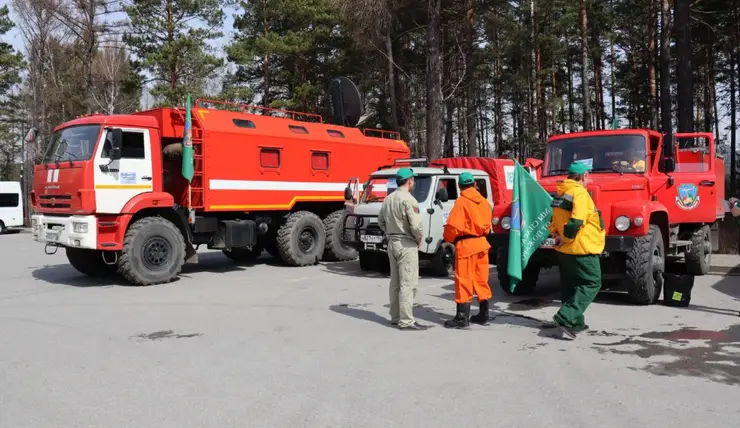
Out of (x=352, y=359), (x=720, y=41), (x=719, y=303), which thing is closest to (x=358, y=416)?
(x=352, y=359)

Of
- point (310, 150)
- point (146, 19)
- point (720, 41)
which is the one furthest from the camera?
point (146, 19)

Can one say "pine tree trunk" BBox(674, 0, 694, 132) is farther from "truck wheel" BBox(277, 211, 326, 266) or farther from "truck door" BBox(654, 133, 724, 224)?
"truck wheel" BBox(277, 211, 326, 266)

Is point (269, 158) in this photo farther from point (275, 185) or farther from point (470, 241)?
point (470, 241)

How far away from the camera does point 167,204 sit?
1148 cm

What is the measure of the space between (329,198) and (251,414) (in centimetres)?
1039

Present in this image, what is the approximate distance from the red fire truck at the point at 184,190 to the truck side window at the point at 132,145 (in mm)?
18

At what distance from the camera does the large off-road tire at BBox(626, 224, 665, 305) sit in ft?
27.3

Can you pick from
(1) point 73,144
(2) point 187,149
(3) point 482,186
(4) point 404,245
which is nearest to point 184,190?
(2) point 187,149

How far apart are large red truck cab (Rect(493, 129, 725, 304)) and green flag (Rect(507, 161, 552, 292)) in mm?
548

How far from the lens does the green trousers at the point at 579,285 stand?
678cm

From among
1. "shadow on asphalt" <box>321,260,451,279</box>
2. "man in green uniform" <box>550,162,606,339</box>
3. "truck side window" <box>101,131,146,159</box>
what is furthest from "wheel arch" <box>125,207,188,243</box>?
"man in green uniform" <box>550,162,606,339</box>

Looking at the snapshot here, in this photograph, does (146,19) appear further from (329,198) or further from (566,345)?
(566,345)

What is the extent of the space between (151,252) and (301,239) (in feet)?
12.2

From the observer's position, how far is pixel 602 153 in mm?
9953
